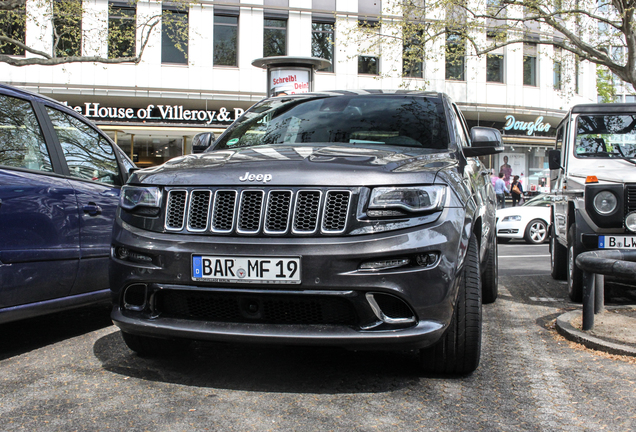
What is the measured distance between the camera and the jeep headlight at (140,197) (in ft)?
10.9

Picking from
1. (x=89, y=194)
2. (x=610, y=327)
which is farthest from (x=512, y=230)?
(x=89, y=194)

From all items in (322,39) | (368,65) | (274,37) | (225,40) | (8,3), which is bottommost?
(8,3)

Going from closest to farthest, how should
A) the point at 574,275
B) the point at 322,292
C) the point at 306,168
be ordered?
the point at 322,292 < the point at 306,168 < the point at 574,275

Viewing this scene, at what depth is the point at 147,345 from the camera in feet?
12.2

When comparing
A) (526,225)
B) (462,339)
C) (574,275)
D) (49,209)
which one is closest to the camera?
(462,339)

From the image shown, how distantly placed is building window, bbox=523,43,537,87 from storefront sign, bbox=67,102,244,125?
13.3m

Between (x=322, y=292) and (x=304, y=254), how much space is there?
0.63 feet

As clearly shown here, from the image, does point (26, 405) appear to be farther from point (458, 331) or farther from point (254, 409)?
point (458, 331)

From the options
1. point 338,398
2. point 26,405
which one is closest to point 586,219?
point 338,398

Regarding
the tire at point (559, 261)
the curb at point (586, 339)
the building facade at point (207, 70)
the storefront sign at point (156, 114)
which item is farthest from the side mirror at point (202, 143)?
the storefront sign at point (156, 114)

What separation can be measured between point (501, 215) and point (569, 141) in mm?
8181

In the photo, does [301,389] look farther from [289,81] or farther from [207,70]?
[207,70]

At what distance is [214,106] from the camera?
83.3 feet

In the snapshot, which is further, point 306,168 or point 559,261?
point 559,261
